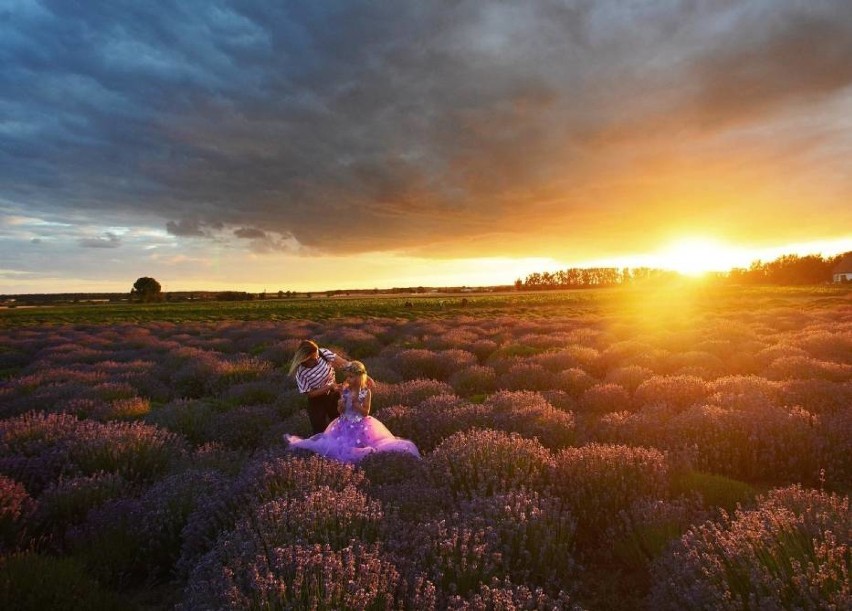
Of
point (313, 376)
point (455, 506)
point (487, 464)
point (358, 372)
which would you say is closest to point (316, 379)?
point (313, 376)

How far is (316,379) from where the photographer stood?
20.5 feet

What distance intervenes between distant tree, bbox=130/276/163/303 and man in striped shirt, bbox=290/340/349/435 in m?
98.3

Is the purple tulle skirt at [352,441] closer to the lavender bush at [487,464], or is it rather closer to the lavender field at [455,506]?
the lavender field at [455,506]

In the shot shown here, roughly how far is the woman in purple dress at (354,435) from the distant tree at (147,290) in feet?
325

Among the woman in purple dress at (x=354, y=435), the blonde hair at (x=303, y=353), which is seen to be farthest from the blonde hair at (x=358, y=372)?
the blonde hair at (x=303, y=353)

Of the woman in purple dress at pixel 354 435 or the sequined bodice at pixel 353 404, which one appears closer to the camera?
the woman in purple dress at pixel 354 435

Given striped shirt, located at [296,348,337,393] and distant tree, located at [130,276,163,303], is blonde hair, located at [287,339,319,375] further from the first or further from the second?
distant tree, located at [130,276,163,303]

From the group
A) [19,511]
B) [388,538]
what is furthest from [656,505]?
[19,511]

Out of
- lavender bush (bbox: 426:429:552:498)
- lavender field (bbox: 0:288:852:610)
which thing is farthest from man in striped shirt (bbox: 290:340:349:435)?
lavender bush (bbox: 426:429:552:498)

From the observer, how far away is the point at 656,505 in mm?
3525

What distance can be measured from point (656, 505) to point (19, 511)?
16.0 ft

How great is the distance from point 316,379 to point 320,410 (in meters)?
0.41

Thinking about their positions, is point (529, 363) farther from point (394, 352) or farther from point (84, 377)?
point (84, 377)

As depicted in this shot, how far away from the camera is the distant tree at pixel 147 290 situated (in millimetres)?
93938
